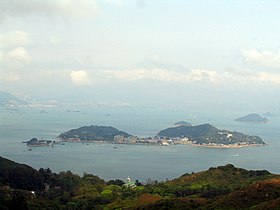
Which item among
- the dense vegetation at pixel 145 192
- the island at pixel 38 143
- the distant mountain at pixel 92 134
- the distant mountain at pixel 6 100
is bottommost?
the dense vegetation at pixel 145 192

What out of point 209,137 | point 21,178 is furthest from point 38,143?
point 21,178

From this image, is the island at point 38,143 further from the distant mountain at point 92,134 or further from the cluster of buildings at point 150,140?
the cluster of buildings at point 150,140

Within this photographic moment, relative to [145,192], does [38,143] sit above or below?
above

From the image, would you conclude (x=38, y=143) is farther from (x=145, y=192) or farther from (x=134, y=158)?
(x=145, y=192)

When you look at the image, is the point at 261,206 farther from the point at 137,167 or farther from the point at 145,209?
the point at 137,167

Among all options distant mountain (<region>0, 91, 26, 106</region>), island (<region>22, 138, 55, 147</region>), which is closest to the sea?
island (<region>22, 138, 55, 147</region>)

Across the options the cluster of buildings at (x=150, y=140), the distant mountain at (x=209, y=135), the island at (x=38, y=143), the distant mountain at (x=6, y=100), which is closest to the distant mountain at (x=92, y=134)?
the cluster of buildings at (x=150, y=140)

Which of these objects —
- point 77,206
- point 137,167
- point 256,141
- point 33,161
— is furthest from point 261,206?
point 256,141

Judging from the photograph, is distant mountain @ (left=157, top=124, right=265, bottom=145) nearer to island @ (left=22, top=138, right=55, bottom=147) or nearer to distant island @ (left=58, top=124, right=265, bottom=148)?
distant island @ (left=58, top=124, right=265, bottom=148)
